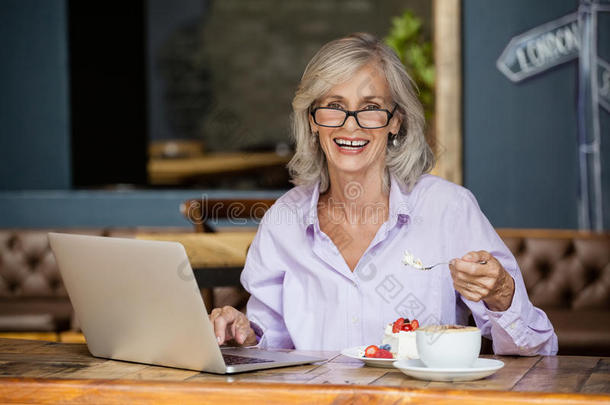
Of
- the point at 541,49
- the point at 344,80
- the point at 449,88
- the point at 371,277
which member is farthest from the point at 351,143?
the point at 541,49

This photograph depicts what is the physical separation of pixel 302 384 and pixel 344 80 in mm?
942

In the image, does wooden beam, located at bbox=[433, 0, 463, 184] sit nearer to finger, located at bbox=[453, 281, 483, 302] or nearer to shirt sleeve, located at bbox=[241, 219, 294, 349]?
shirt sleeve, located at bbox=[241, 219, 294, 349]

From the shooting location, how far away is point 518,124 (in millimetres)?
4422

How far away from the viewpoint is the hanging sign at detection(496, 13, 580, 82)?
4.39 metres

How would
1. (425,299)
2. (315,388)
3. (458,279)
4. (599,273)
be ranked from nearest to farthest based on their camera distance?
(315,388), (458,279), (425,299), (599,273)

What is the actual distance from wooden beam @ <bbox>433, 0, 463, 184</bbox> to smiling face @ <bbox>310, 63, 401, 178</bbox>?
8.19 ft

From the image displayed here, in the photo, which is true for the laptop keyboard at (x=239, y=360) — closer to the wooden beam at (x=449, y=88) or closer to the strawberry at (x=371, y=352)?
the strawberry at (x=371, y=352)

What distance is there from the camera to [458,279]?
1455 millimetres

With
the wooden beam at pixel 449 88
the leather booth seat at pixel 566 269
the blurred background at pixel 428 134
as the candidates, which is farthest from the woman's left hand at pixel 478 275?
the wooden beam at pixel 449 88

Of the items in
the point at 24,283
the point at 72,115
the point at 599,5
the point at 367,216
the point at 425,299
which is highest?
the point at 599,5

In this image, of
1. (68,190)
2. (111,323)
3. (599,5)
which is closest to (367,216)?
(111,323)

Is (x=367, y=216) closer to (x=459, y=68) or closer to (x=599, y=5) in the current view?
(x=459, y=68)

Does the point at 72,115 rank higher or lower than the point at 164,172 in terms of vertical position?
higher

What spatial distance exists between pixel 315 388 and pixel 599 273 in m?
3.00
